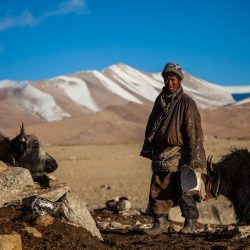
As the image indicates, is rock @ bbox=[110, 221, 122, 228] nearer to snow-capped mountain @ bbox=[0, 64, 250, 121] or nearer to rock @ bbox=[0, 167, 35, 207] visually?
rock @ bbox=[0, 167, 35, 207]

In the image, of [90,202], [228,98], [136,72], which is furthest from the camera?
[136,72]

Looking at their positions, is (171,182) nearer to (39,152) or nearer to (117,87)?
(39,152)

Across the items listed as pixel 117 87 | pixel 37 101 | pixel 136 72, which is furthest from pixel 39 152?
pixel 136 72

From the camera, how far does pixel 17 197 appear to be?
5.45 metres

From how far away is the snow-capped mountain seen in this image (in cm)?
6334

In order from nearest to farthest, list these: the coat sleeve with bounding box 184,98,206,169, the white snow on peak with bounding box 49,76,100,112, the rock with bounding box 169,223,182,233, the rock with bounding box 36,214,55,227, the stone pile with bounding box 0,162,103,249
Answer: the rock with bounding box 36,214,55,227
the stone pile with bounding box 0,162,103,249
the coat sleeve with bounding box 184,98,206,169
the rock with bounding box 169,223,182,233
the white snow on peak with bounding box 49,76,100,112

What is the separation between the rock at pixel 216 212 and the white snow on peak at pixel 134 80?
71.1 meters

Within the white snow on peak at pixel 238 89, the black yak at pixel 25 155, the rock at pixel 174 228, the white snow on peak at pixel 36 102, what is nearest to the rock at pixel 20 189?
the rock at pixel 174 228

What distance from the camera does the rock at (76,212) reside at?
518 cm

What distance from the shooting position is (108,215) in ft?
27.8

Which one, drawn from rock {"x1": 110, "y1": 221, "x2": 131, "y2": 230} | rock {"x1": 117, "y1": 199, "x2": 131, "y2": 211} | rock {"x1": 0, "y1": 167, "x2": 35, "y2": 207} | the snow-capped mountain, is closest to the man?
rock {"x1": 0, "y1": 167, "x2": 35, "y2": 207}

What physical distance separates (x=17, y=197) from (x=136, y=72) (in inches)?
3794

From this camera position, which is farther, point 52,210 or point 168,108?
point 168,108

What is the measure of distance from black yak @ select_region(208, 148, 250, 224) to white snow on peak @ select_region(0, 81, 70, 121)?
53151 millimetres
